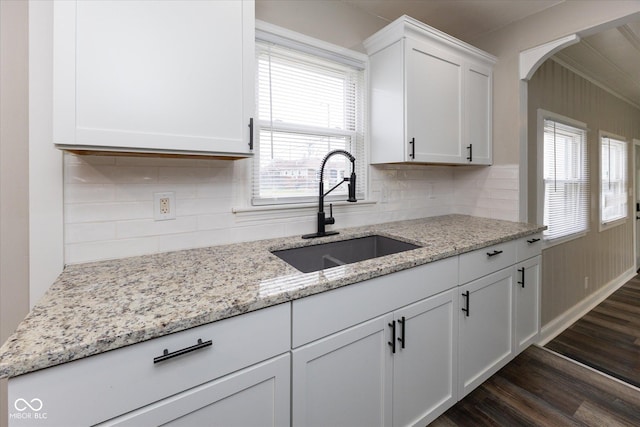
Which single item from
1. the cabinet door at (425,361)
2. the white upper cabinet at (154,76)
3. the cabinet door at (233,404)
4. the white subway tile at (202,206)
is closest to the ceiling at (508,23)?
the white upper cabinet at (154,76)

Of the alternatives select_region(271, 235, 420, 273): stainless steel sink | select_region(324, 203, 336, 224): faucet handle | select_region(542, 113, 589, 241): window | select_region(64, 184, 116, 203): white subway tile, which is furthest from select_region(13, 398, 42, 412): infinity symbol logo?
select_region(542, 113, 589, 241): window

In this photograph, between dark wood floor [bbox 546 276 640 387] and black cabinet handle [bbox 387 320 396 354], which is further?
dark wood floor [bbox 546 276 640 387]

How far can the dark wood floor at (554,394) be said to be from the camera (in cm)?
154

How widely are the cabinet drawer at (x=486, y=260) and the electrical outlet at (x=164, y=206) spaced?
1.50 m

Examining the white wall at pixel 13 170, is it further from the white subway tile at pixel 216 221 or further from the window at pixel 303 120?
the window at pixel 303 120

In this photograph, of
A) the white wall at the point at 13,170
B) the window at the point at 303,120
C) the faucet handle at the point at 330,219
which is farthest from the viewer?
the faucet handle at the point at 330,219

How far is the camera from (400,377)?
1297 mm

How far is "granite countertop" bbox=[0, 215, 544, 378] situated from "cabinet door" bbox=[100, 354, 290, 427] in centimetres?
20

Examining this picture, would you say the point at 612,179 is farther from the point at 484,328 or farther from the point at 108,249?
the point at 108,249

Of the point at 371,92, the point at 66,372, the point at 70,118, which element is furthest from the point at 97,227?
the point at 371,92

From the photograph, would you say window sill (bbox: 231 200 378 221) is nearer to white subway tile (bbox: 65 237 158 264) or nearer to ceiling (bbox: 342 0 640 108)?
white subway tile (bbox: 65 237 158 264)

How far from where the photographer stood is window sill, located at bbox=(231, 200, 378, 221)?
1.62 meters

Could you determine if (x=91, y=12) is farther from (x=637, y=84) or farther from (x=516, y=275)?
(x=637, y=84)

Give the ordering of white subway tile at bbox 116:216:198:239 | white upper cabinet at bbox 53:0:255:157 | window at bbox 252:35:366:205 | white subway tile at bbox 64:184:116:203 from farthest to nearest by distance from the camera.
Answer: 1. window at bbox 252:35:366:205
2. white subway tile at bbox 116:216:198:239
3. white subway tile at bbox 64:184:116:203
4. white upper cabinet at bbox 53:0:255:157
